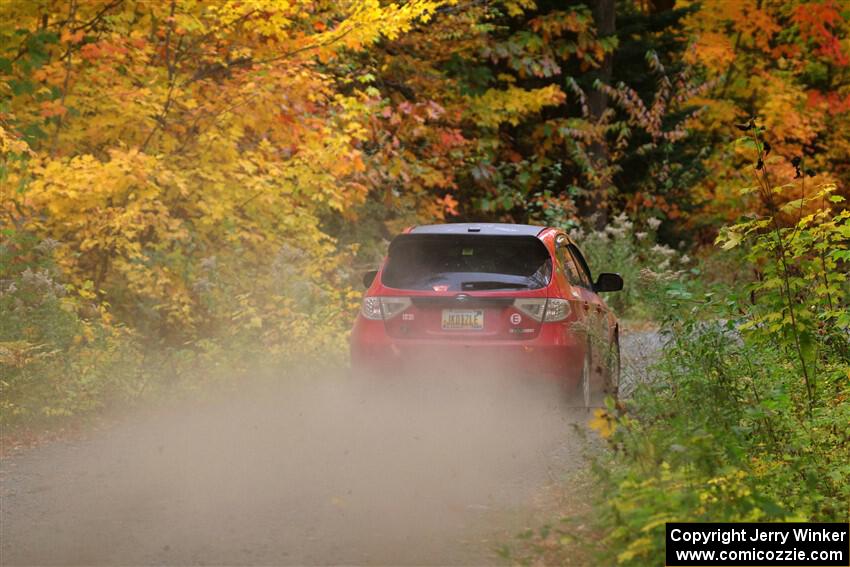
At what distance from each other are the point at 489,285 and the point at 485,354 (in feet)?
1.98

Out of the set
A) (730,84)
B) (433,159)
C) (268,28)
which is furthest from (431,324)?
(730,84)

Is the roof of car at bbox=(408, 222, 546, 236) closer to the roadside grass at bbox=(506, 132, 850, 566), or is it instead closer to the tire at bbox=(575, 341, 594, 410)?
the tire at bbox=(575, 341, 594, 410)

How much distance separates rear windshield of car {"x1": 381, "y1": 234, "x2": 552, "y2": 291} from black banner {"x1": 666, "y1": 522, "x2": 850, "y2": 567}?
4799mm

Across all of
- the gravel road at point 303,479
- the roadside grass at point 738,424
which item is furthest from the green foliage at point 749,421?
the gravel road at point 303,479

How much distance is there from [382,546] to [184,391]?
6.73 m

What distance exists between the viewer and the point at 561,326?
1071 centimetres

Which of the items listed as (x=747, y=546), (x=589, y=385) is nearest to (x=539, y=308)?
(x=589, y=385)

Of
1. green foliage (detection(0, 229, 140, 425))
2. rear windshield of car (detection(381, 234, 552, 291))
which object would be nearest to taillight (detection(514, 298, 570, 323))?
rear windshield of car (detection(381, 234, 552, 291))

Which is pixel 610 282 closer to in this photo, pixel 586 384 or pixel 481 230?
pixel 586 384

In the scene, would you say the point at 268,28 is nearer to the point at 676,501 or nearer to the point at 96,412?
the point at 96,412

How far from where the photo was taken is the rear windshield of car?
10797 millimetres

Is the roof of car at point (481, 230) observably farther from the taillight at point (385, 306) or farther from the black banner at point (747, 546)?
the black banner at point (747, 546)

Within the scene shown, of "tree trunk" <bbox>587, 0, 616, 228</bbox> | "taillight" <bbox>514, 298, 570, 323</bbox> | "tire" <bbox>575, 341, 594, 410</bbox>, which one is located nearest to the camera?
"taillight" <bbox>514, 298, 570, 323</bbox>

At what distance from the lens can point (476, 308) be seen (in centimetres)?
1066
